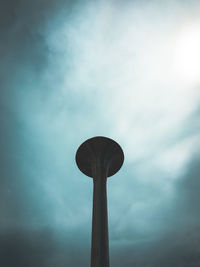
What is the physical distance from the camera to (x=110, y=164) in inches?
580

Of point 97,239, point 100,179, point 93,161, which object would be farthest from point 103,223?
point 93,161

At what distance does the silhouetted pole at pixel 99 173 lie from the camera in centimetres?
1030

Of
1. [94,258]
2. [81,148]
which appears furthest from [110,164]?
[94,258]

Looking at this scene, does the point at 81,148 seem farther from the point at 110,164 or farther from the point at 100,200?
the point at 100,200

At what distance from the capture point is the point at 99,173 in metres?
13.2

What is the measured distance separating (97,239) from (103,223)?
84 cm

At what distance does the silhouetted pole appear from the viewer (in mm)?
10297

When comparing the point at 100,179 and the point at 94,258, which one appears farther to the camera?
the point at 100,179

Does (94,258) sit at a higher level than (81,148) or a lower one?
lower

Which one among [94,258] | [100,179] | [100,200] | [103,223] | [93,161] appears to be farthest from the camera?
[93,161]

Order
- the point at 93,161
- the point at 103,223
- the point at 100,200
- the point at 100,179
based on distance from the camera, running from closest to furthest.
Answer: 1. the point at 103,223
2. the point at 100,200
3. the point at 100,179
4. the point at 93,161

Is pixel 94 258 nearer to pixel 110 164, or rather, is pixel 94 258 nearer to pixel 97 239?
pixel 97 239

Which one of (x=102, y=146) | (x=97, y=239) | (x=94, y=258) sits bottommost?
(x=94, y=258)

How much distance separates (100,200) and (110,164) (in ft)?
11.3
